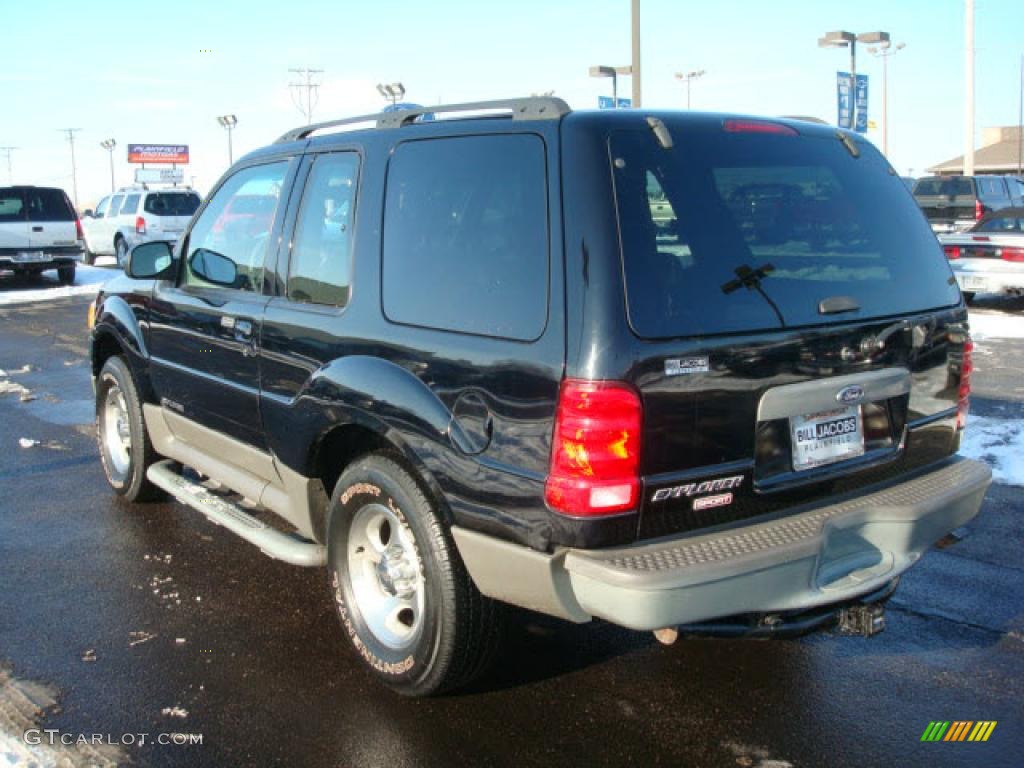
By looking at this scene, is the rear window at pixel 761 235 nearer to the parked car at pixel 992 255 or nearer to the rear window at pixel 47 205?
the parked car at pixel 992 255

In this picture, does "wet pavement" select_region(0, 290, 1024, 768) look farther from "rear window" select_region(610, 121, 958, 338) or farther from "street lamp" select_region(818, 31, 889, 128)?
"street lamp" select_region(818, 31, 889, 128)

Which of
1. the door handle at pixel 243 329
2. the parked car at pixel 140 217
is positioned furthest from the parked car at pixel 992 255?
the parked car at pixel 140 217

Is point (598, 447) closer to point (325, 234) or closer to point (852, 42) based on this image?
point (325, 234)

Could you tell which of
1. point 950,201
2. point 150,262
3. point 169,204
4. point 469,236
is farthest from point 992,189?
point 469,236

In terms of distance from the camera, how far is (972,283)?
45.6ft

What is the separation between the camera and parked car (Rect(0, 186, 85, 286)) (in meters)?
19.3

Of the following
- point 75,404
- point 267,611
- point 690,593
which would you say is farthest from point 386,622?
point 75,404

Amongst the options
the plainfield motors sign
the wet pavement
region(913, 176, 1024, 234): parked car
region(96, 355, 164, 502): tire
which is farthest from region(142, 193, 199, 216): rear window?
the plainfield motors sign

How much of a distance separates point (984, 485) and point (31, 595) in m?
4.07

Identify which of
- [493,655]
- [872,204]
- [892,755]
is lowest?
[892,755]

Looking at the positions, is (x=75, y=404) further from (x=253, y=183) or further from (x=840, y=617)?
(x=840, y=617)

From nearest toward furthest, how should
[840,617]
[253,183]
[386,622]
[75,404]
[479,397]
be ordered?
1. [479,397]
2. [840,617]
3. [386,622]
4. [253,183]
5. [75,404]

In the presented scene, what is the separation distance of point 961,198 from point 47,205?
64.5 ft

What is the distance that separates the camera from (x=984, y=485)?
12.0ft
